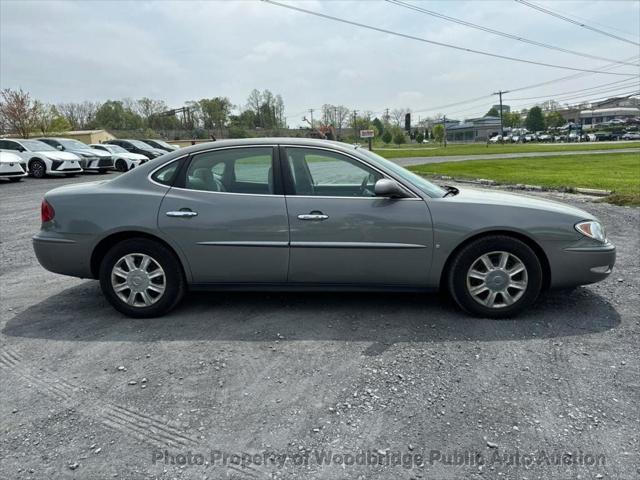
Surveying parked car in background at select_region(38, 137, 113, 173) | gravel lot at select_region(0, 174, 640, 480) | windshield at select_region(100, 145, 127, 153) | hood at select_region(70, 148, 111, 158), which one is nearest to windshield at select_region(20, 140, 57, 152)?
parked car in background at select_region(38, 137, 113, 173)

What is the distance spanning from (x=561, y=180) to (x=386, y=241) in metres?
11.5

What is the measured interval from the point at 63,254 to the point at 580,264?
448 centimetres

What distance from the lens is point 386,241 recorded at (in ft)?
11.8

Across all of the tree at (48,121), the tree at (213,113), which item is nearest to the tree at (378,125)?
the tree at (213,113)

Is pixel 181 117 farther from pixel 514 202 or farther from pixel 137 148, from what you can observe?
pixel 514 202

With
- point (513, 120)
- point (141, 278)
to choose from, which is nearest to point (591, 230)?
point (141, 278)

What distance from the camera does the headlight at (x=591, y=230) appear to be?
362cm

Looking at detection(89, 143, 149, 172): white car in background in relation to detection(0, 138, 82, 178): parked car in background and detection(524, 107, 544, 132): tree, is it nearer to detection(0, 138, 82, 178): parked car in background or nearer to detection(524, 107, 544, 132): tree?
detection(0, 138, 82, 178): parked car in background

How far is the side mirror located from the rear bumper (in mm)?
2606

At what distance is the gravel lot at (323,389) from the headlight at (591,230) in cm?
69

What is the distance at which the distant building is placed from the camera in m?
118

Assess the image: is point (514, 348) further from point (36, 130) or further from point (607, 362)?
point (36, 130)

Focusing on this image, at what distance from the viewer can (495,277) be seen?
143 inches

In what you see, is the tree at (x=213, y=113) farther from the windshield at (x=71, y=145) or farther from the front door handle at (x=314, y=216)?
the front door handle at (x=314, y=216)
